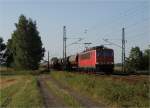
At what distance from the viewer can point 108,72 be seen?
52.6 m

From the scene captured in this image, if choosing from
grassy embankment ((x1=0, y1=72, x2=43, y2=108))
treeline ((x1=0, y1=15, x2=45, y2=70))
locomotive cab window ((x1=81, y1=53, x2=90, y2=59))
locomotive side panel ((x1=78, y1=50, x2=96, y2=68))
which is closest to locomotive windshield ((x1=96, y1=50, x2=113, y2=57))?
locomotive side panel ((x1=78, y1=50, x2=96, y2=68))

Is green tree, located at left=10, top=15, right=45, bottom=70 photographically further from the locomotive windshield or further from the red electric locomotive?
the locomotive windshield

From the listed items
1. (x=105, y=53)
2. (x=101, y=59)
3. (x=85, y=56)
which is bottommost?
(x=101, y=59)

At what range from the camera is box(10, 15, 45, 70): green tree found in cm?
9525

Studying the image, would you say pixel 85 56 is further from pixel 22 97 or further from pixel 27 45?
pixel 27 45

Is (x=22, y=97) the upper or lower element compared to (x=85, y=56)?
lower

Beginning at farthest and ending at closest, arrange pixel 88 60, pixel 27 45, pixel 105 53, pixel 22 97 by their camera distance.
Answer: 1. pixel 27 45
2. pixel 88 60
3. pixel 105 53
4. pixel 22 97

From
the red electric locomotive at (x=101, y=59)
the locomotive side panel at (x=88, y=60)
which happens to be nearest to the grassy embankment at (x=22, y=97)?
the red electric locomotive at (x=101, y=59)

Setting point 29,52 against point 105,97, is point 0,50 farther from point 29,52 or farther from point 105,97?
point 105,97

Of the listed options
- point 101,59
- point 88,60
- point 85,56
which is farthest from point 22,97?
point 85,56

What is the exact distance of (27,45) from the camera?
96750mm

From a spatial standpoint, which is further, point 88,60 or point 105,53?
point 88,60

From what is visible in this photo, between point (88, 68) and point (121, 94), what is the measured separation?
127 ft

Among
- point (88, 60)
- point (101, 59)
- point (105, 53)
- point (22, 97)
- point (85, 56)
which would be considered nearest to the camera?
point (22, 97)
